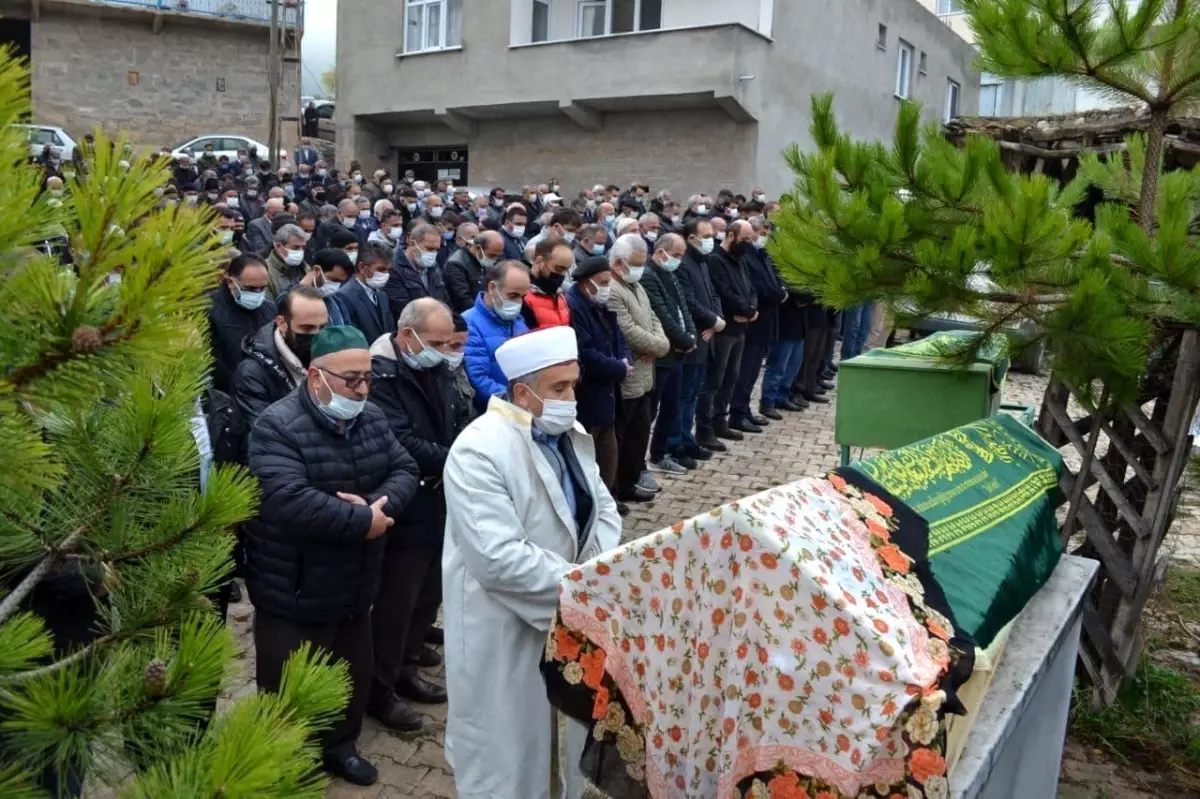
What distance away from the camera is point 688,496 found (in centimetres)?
784

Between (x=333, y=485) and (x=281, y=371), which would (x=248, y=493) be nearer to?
(x=333, y=485)

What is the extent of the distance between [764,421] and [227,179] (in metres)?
11.1

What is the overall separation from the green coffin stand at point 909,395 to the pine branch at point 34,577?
14.0 feet

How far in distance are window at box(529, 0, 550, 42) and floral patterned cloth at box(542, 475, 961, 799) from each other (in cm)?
2282

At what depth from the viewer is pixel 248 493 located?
1605 mm

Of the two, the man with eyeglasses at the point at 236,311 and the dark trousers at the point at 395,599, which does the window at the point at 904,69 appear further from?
the dark trousers at the point at 395,599

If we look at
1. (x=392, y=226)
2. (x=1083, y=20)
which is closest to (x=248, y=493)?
(x=1083, y=20)

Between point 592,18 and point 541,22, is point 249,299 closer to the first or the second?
point 592,18

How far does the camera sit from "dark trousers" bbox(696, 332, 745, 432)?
355 inches

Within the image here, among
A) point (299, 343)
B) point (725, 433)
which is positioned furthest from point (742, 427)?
point (299, 343)

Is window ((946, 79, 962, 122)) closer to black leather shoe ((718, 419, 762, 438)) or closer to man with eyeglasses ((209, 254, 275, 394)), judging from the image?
black leather shoe ((718, 419, 762, 438))

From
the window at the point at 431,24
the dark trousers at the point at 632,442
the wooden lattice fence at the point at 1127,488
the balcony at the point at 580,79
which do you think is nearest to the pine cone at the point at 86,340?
the wooden lattice fence at the point at 1127,488

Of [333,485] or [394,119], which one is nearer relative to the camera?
[333,485]

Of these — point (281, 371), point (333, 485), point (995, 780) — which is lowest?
point (995, 780)
